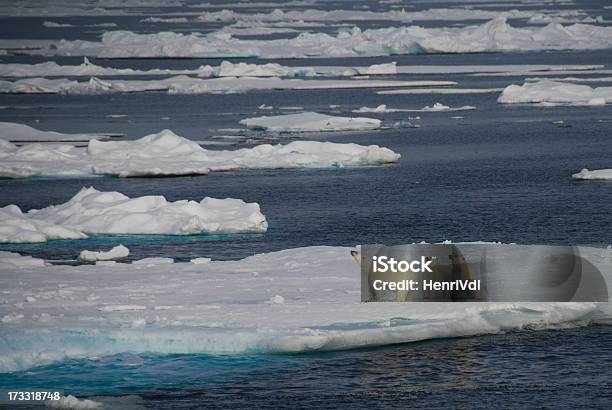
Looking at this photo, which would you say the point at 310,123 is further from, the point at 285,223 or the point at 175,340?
the point at 175,340

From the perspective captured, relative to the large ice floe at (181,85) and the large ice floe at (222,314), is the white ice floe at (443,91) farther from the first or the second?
the large ice floe at (222,314)

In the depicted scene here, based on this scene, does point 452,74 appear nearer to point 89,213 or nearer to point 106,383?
point 89,213

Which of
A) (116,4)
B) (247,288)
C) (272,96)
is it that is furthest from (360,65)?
(116,4)

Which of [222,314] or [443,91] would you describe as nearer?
[222,314]

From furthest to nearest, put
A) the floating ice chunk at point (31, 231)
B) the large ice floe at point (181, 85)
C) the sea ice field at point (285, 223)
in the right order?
the large ice floe at point (181, 85) < the floating ice chunk at point (31, 231) < the sea ice field at point (285, 223)

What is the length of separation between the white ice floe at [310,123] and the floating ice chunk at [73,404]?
123ft

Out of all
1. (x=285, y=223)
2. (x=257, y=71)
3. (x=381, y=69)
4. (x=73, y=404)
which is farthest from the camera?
(x=381, y=69)

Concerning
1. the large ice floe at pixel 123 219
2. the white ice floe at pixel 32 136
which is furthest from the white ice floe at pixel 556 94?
the large ice floe at pixel 123 219

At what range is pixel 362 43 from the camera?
97.2 m

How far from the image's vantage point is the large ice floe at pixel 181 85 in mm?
76500

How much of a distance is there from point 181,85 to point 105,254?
50.4 metres

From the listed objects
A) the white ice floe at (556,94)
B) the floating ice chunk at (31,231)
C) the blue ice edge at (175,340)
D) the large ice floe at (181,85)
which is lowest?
the blue ice edge at (175,340)

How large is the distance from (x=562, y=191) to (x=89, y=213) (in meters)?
15.8

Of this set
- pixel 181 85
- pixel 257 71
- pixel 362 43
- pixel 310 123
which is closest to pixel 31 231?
pixel 310 123
